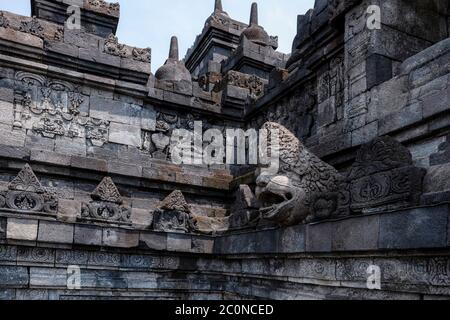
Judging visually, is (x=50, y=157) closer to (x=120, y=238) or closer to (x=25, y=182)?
(x=25, y=182)

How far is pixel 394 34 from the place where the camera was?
6.26 metres

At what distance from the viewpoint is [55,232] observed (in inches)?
251

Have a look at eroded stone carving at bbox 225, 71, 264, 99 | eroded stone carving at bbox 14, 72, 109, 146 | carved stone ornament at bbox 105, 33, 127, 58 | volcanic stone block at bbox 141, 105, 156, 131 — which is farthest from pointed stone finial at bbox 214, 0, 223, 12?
eroded stone carving at bbox 14, 72, 109, 146

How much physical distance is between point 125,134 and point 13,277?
367cm

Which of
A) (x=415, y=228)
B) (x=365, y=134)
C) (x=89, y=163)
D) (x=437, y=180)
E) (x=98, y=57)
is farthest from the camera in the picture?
(x=98, y=57)

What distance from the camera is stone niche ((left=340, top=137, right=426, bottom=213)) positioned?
3.90 meters

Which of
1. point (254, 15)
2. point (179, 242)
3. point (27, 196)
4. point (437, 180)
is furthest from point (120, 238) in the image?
point (254, 15)

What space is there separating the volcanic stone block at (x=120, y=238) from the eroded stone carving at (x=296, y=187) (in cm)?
247

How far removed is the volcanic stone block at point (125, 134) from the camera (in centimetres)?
Result: 892

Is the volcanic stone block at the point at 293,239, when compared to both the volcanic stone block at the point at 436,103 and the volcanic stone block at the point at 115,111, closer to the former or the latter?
the volcanic stone block at the point at 436,103

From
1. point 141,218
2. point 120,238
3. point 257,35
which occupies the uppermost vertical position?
point 257,35

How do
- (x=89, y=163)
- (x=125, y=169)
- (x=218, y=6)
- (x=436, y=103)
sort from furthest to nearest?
(x=218, y=6), (x=125, y=169), (x=89, y=163), (x=436, y=103)

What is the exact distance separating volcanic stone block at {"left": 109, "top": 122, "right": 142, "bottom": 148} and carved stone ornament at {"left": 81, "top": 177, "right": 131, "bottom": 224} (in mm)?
1874
